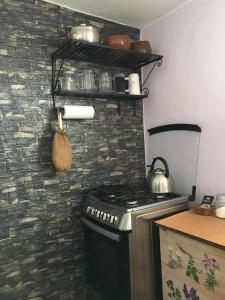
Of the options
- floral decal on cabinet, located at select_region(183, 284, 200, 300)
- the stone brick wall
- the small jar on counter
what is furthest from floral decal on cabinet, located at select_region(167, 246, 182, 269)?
the stone brick wall

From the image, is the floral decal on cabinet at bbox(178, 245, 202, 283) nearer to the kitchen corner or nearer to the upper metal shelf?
the kitchen corner

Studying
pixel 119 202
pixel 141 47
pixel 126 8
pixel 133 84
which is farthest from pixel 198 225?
pixel 126 8

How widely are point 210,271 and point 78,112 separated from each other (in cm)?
124

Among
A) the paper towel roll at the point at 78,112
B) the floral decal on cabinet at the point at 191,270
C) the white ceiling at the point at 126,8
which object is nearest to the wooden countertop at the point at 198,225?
the floral decal on cabinet at the point at 191,270

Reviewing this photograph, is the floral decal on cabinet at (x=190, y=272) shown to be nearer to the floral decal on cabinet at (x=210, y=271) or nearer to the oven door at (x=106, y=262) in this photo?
the floral decal on cabinet at (x=210, y=271)

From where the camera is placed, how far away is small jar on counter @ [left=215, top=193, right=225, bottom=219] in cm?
157

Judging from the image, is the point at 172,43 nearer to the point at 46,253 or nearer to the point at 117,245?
the point at 117,245

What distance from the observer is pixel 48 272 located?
184cm

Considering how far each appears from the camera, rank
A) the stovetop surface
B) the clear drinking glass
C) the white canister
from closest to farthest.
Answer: the stovetop surface, the clear drinking glass, the white canister

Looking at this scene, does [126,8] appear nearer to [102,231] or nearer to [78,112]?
[78,112]

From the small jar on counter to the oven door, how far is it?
1.87ft

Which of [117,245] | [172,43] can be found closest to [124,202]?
[117,245]

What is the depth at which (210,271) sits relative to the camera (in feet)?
4.13

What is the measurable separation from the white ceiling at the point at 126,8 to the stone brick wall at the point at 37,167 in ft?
0.23
